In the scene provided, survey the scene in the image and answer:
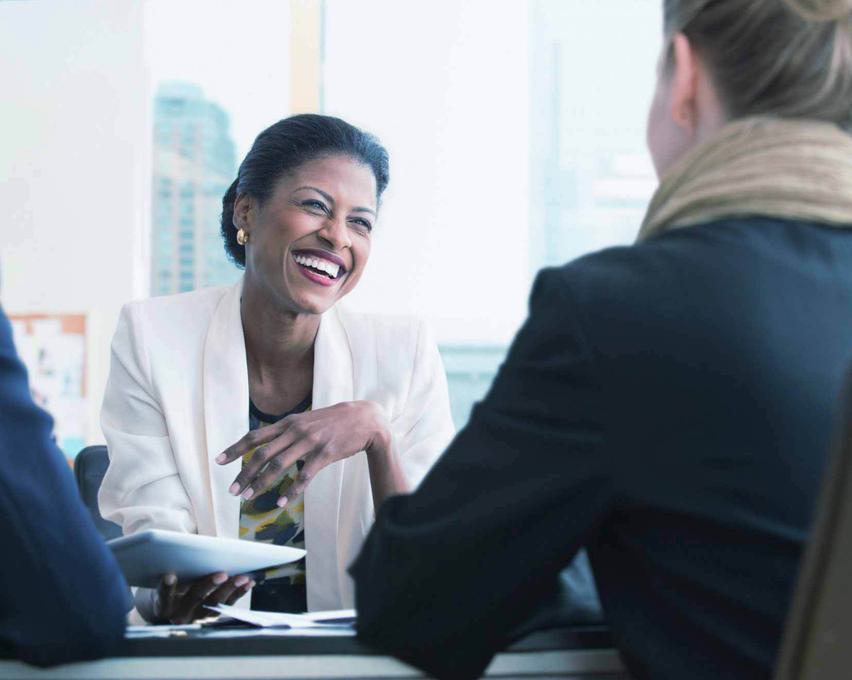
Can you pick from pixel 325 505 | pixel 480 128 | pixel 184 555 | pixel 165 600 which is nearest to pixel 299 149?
pixel 325 505

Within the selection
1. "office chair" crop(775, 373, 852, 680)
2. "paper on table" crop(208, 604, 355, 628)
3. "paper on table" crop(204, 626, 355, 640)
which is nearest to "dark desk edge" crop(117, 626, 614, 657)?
"paper on table" crop(204, 626, 355, 640)

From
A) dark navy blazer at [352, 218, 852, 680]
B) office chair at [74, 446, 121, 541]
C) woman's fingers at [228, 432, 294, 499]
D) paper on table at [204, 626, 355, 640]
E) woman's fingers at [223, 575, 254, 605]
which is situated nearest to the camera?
Answer: dark navy blazer at [352, 218, 852, 680]

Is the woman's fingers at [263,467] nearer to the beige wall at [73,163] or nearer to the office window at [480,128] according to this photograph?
the office window at [480,128]

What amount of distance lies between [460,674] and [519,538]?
0.40ft

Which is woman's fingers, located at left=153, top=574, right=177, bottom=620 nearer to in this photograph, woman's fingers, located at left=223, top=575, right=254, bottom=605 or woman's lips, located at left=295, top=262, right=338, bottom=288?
woman's fingers, located at left=223, top=575, right=254, bottom=605

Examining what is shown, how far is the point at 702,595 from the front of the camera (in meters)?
0.78

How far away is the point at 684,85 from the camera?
92 centimetres

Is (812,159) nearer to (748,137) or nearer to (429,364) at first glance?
(748,137)

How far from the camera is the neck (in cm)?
207

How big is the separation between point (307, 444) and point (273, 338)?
56cm

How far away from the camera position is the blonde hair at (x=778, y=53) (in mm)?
851

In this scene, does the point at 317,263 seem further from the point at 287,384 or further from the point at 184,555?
the point at 184,555

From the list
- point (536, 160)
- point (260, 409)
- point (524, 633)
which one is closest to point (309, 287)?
point (260, 409)

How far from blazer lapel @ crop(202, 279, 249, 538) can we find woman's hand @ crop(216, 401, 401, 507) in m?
0.20
